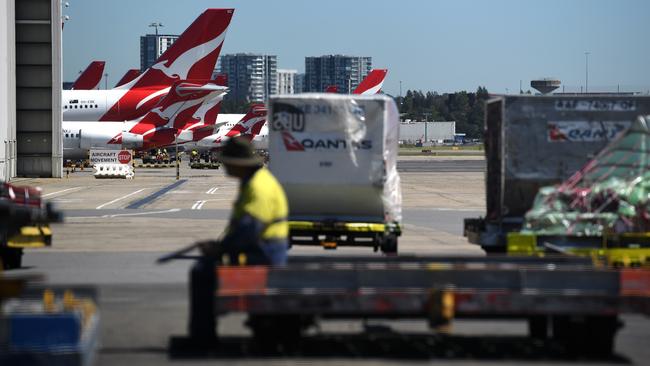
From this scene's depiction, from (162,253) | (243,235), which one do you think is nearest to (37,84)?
(162,253)

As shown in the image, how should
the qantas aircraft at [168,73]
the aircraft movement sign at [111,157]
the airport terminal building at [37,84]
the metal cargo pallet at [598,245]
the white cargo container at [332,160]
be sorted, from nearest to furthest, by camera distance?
1. the metal cargo pallet at [598,245]
2. the white cargo container at [332,160]
3. the airport terminal building at [37,84]
4. the aircraft movement sign at [111,157]
5. the qantas aircraft at [168,73]

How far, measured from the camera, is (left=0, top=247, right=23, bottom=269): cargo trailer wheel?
67.2 ft

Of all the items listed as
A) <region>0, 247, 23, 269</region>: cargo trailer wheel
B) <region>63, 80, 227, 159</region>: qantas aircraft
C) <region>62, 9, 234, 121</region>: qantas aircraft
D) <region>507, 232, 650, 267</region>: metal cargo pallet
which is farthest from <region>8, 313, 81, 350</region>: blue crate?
<region>63, 80, 227, 159</region>: qantas aircraft

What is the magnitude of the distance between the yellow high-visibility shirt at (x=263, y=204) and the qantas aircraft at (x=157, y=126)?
64467mm

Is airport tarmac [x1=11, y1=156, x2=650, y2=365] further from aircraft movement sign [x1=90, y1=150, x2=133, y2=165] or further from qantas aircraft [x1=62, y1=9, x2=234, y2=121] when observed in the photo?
qantas aircraft [x1=62, y1=9, x2=234, y2=121]

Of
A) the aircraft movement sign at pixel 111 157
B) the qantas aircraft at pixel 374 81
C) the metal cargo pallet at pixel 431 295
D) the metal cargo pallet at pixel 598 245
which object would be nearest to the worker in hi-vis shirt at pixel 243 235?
the metal cargo pallet at pixel 431 295

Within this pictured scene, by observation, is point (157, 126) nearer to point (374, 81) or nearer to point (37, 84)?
point (37, 84)

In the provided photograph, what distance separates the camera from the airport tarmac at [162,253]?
1248 cm

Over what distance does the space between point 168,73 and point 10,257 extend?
193 feet

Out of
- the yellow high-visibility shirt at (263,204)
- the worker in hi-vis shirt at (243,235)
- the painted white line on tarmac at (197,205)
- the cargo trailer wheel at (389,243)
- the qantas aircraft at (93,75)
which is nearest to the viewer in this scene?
the worker in hi-vis shirt at (243,235)

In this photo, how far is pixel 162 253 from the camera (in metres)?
23.8

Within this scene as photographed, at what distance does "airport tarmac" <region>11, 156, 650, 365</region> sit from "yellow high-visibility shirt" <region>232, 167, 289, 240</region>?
121 centimetres

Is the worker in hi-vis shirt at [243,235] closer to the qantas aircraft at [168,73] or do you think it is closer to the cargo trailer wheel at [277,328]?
the cargo trailer wheel at [277,328]

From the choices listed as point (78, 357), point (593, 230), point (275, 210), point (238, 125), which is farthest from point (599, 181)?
point (238, 125)
